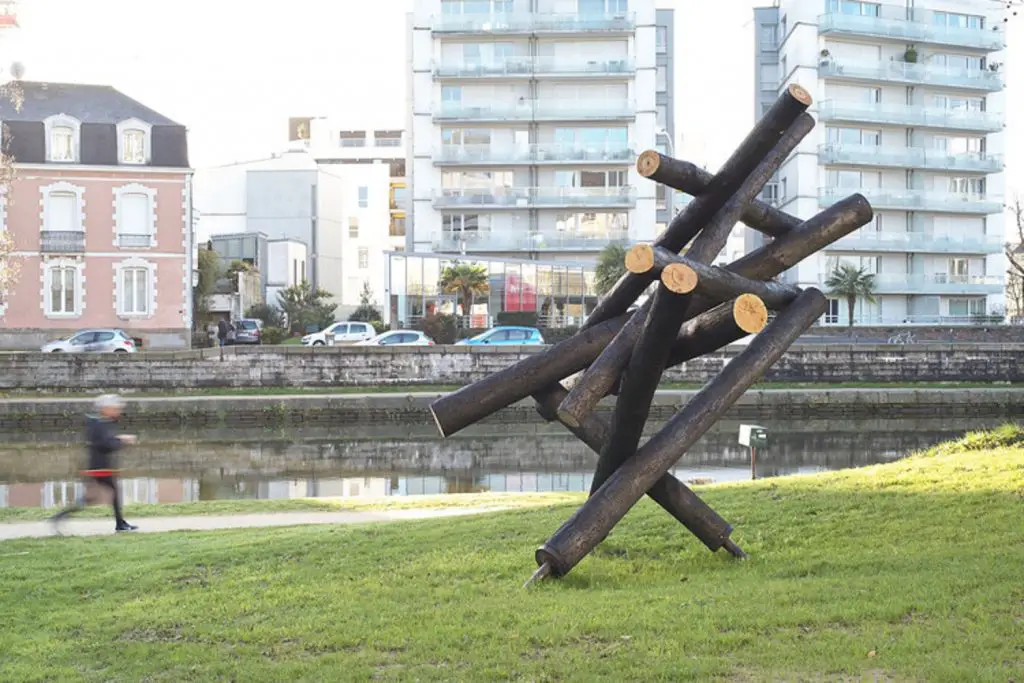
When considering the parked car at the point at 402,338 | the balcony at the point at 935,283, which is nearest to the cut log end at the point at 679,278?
the parked car at the point at 402,338

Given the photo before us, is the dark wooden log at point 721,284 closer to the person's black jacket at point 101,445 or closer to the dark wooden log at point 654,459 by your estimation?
the dark wooden log at point 654,459

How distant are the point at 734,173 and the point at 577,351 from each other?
1714 millimetres

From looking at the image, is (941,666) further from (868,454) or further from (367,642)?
(868,454)

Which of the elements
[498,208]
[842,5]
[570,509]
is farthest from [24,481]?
[842,5]

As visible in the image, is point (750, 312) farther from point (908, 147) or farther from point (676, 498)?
point (908, 147)

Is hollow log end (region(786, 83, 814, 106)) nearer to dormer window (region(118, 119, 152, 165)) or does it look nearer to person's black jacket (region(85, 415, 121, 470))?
person's black jacket (region(85, 415, 121, 470))

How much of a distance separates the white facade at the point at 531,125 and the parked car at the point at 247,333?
12.3m

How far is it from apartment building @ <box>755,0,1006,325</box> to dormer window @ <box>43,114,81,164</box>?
1524 inches

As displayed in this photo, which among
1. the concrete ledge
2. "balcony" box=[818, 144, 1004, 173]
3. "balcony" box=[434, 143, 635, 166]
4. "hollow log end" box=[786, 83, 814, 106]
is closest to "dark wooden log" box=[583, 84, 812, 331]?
"hollow log end" box=[786, 83, 814, 106]

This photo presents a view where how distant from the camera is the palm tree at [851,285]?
63.2 m

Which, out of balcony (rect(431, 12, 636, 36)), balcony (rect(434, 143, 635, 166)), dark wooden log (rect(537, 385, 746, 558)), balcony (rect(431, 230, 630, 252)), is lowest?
dark wooden log (rect(537, 385, 746, 558))

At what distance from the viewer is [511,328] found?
4531 cm

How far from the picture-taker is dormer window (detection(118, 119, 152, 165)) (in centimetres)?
5075

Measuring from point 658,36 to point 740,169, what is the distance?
75419 millimetres
